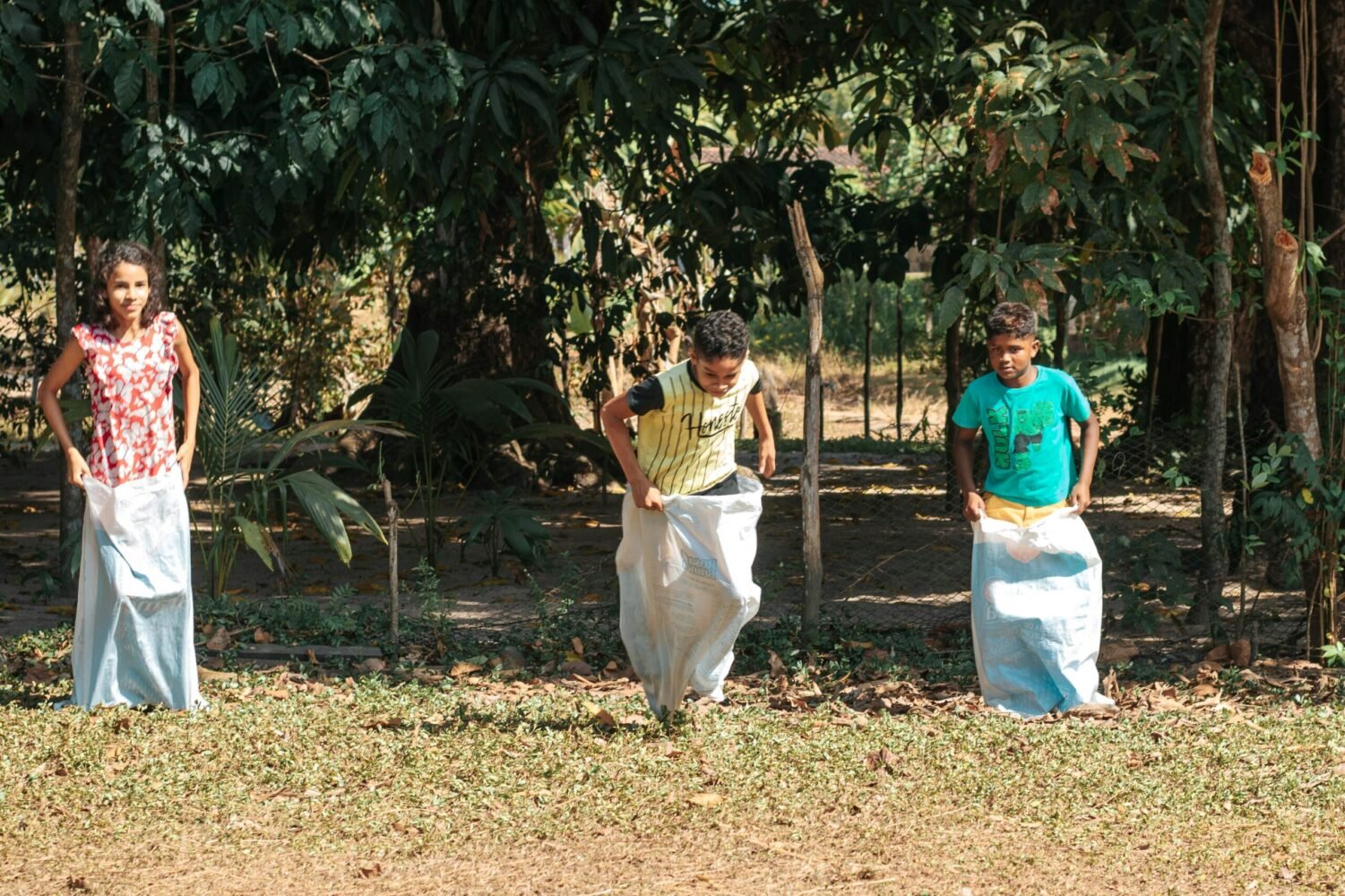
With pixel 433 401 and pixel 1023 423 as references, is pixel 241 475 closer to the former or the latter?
pixel 433 401

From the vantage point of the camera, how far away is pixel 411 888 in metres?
3.83

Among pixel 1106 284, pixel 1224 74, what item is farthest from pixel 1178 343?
pixel 1106 284

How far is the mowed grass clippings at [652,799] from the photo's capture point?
3930 millimetres

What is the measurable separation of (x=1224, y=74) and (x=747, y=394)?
12.2ft

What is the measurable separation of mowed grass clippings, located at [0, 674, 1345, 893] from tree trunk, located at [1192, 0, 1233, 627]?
2.88 feet

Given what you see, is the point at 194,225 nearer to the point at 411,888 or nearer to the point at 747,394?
the point at 747,394

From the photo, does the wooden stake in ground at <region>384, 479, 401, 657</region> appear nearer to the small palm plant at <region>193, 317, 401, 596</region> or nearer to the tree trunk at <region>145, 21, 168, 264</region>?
the small palm plant at <region>193, 317, 401, 596</region>

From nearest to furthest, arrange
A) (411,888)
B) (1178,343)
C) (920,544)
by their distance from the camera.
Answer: (411,888), (920,544), (1178,343)

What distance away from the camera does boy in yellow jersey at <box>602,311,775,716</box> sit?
4785 mm

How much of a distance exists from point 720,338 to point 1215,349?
247cm

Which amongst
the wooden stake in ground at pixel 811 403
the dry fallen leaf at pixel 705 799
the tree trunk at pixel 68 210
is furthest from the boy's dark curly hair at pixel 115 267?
the dry fallen leaf at pixel 705 799

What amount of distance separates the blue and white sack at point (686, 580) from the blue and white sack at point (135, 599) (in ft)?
5.05

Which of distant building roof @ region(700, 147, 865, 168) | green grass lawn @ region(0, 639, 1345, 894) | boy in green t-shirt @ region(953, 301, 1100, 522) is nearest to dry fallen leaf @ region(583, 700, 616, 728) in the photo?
green grass lawn @ region(0, 639, 1345, 894)

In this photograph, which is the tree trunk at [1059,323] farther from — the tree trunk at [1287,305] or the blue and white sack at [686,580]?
the blue and white sack at [686,580]
